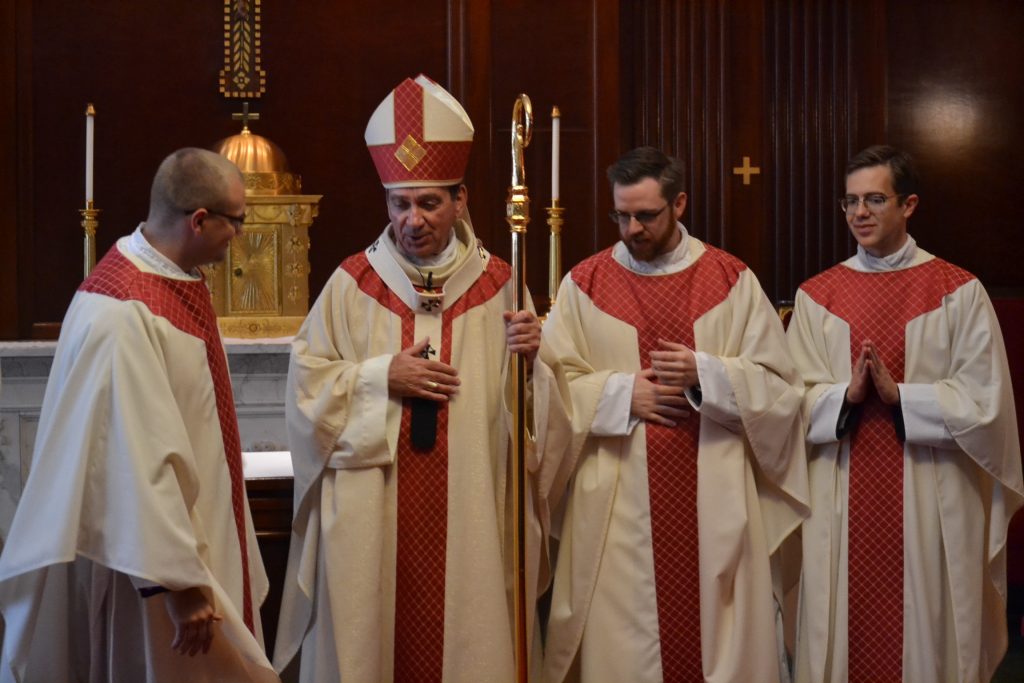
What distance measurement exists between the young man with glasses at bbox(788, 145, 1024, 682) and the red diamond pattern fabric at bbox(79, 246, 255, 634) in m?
1.85

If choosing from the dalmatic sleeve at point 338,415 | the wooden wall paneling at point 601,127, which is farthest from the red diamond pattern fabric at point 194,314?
the wooden wall paneling at point 601,127

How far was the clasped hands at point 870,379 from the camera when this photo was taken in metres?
4.51

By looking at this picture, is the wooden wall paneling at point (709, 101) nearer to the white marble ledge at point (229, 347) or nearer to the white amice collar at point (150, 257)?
the white marble ledge at point (229, 347)

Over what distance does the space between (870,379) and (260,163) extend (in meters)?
2.97

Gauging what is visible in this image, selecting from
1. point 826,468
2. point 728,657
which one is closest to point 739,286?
point 826,468

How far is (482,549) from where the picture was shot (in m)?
4.29

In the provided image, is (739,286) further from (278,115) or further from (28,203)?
(28,203)

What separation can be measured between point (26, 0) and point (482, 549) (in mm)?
3907

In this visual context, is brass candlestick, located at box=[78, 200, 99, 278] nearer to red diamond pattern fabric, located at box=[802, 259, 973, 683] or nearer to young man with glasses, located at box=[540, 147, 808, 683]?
young man with glasses, located at box=[540, 147, 808, 683]

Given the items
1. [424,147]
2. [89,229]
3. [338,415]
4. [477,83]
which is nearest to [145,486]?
[338,415]

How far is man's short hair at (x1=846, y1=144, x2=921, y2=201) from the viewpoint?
4.77 meters

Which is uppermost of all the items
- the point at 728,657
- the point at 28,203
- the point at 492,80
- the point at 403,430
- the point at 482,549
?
the point at 492,80

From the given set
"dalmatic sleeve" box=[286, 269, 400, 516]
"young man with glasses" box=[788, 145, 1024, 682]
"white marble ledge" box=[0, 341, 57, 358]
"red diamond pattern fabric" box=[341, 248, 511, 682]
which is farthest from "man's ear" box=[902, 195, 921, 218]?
"white marble ledge" box=[0, 341, 57, 358]

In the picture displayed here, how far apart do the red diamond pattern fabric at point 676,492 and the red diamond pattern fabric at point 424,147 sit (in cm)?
73
